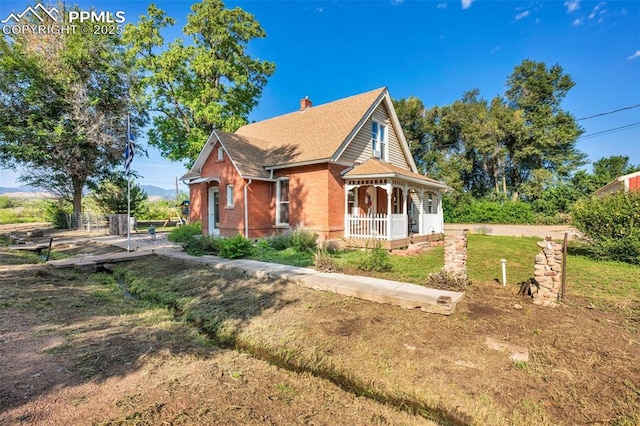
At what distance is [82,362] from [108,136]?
2438 cm

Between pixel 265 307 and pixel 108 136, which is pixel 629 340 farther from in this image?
pixel 108 136

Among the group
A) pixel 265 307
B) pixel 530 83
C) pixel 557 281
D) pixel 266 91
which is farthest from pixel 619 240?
pixel 530 83

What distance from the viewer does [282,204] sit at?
Result: 14.6 metres

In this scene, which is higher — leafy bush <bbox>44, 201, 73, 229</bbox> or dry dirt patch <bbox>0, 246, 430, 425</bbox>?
leafy bush <bbox>44, 201, 73, 229</bbox>

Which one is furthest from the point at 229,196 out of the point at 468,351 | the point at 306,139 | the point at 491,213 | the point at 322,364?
the point at 491,213

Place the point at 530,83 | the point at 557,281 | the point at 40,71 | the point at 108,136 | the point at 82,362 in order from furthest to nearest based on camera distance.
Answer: the point at 530,83 → the point at 108,136 → the point at 40,71 → the point at 557,281 → the point at 82,362

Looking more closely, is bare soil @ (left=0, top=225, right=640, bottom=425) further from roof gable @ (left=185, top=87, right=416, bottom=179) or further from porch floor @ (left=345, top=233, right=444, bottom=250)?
roof gable @ (left=185, top=87, right=416, bottom=179)

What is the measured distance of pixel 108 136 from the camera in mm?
23016

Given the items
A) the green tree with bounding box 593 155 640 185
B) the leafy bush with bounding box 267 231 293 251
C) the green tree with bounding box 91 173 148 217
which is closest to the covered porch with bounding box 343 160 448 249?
the leafy bush with bounding box 267 231 293 251

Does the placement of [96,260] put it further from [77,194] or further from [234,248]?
[77,194]

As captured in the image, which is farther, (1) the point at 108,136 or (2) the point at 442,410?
(1) the point at 108,136

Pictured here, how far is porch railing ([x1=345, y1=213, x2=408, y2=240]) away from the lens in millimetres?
12234

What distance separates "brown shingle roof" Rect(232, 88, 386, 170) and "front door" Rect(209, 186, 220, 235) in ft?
10.2

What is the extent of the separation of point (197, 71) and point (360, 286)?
22.0 metres
